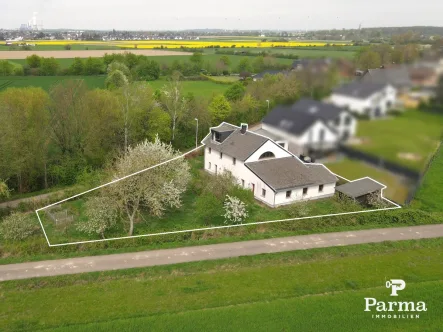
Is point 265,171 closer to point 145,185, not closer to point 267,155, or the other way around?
point 267,155

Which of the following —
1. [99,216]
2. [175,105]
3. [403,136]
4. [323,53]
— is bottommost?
[99,216]

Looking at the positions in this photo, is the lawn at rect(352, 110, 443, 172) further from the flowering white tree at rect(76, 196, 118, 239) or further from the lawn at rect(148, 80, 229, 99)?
the lawn at rect(148, 80, 229, 99)

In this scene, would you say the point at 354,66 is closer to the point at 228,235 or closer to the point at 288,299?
the point at 288,299

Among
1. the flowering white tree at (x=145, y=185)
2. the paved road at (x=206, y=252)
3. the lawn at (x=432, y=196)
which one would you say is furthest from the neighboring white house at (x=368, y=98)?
the lawn at (x=432, y=196)

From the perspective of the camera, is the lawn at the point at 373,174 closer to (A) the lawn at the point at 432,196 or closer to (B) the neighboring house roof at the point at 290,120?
(B) the neighboring house roof at the point at 290,120

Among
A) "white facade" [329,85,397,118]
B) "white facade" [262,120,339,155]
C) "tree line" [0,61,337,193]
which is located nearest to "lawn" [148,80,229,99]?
"tree line" [0,61,337,193]

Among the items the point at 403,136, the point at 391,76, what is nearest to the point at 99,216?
the point at 403,136
